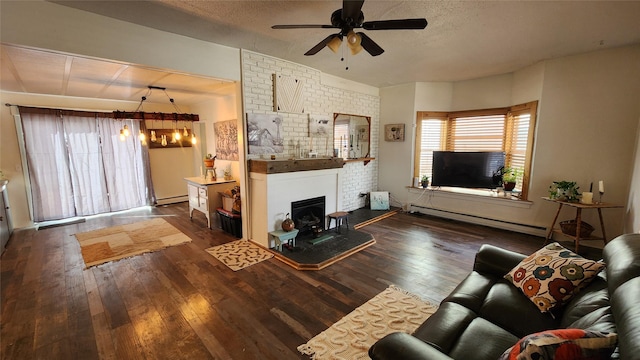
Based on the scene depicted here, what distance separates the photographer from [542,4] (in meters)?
2.30

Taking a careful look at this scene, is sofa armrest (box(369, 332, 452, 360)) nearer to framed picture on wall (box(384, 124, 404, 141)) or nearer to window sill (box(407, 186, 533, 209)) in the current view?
window sill (box(407, 186, 533, 209))

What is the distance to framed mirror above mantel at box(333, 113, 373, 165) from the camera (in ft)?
16.8

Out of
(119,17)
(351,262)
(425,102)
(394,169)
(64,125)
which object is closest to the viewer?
(119,17)

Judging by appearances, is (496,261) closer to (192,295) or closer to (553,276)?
(553,276)

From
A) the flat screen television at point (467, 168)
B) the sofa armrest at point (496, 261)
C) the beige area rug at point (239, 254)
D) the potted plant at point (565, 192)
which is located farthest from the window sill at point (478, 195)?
the beige area rug at point (239, 254)

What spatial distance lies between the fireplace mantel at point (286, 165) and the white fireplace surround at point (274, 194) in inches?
2.4

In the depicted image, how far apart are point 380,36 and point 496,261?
2625mm

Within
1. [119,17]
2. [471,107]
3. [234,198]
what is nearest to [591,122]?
[471,107]

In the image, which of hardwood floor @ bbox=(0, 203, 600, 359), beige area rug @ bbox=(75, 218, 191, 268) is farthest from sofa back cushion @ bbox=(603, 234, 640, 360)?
beige area rug @ bbox=(75, 218, 191, 268)

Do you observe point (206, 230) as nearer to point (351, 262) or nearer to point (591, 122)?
point (351, 262)

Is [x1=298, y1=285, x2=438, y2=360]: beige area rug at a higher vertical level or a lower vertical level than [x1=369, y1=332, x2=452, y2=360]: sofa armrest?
lower

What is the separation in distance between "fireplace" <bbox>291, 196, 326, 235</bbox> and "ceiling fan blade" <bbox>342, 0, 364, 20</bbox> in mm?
2582

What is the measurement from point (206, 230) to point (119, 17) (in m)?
3.25

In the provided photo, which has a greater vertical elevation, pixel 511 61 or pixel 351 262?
pixel 511 61
